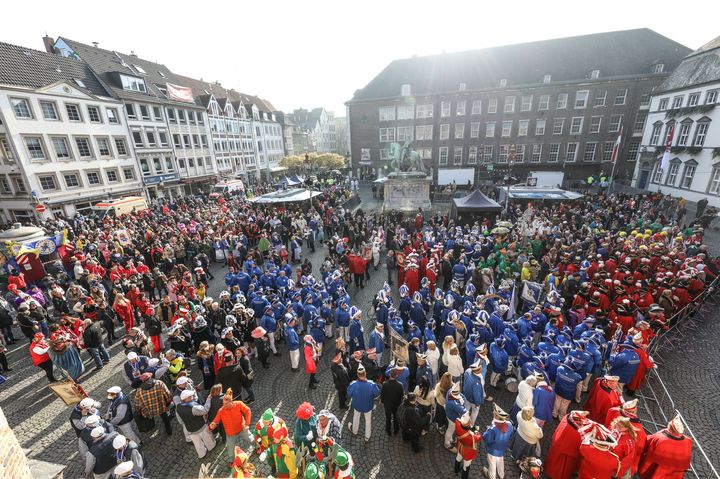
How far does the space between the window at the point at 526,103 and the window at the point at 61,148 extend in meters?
49.6

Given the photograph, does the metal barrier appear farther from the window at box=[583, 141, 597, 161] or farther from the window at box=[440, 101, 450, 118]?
the window at box=[440, 101, 450, 118]

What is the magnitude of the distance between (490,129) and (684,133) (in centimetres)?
1926

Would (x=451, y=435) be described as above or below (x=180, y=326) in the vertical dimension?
below

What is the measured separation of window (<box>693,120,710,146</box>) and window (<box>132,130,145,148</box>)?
5383cm

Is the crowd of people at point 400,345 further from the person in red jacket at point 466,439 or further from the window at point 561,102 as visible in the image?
the window at point 561,102

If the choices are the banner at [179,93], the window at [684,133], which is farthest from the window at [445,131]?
the banner at [179,93]

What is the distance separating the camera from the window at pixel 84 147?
28611 millimetres

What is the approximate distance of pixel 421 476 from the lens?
614cm

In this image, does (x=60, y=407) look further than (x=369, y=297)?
No

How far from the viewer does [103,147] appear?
3092cm

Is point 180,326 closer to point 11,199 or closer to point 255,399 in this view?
point 255,399

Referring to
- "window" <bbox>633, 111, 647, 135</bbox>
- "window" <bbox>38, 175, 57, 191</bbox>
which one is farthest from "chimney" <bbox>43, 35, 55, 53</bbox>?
"window" <bbox>633, 111, 647, 135</bbox>

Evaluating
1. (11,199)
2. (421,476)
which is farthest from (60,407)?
(11,199)

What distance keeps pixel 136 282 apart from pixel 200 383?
5.99 metres
